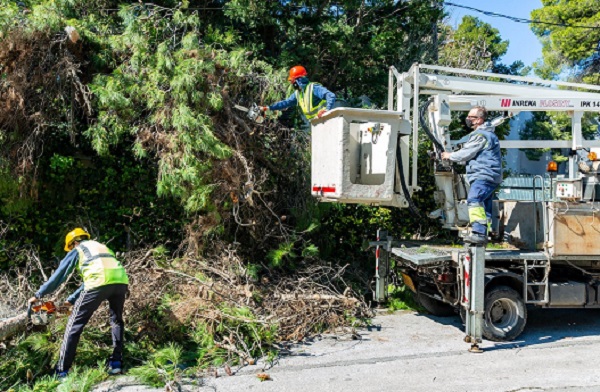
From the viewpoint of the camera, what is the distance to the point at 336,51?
9.86 m

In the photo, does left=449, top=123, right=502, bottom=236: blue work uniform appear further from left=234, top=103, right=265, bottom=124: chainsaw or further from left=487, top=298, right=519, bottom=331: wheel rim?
left=234, top=103, right=265, bottom=124: chainsaw

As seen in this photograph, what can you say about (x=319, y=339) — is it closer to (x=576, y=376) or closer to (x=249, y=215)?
(x=249, y=215)

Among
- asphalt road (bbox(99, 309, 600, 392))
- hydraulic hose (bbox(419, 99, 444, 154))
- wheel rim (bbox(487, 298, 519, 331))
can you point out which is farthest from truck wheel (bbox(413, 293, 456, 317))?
hydraulic hose (bbox(419, 99, 444, 154))

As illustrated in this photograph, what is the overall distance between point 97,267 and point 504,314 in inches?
189

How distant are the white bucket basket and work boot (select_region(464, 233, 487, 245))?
1.01 m

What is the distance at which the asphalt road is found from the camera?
5355 mm

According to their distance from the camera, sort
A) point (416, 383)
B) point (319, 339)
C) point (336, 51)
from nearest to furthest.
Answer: point (416, 383) < point (319, 339) < point (336, 51)

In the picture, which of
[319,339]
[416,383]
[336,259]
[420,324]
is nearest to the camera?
[416,383]

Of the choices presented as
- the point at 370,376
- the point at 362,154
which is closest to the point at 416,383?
the point at 370,376

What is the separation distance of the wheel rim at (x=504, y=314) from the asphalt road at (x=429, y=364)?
232 mm

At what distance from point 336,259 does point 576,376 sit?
410cm

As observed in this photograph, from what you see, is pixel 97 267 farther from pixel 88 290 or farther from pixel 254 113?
pixel 254 113

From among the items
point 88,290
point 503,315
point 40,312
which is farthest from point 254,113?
point 503,315

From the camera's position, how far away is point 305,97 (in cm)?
747
